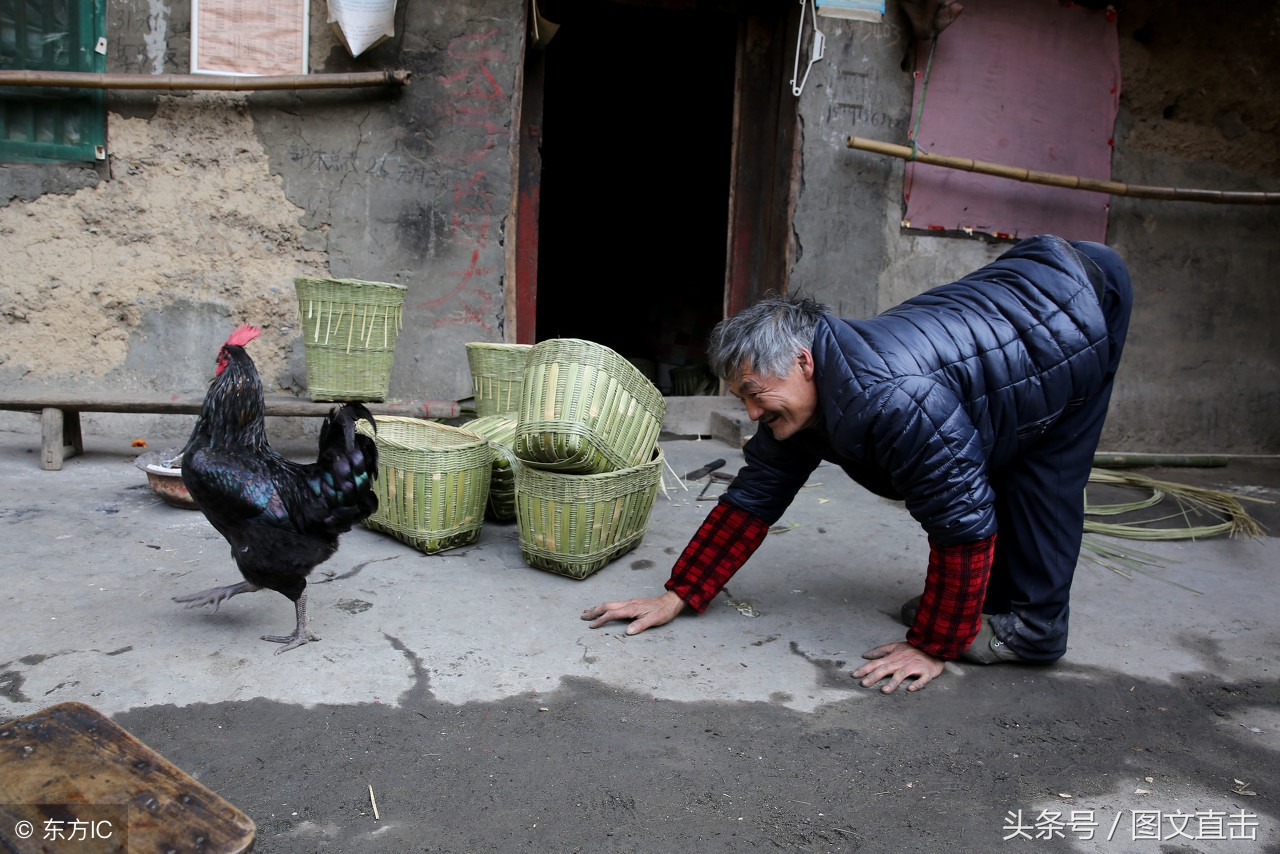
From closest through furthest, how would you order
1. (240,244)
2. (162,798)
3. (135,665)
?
(162,798)
(135,665)
(240,244)

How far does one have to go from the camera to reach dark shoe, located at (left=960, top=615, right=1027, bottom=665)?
9.39ft

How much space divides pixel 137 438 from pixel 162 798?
467cm

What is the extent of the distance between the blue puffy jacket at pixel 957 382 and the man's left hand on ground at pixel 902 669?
0.49m

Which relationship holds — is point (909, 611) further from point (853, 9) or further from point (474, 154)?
point (853, 9)

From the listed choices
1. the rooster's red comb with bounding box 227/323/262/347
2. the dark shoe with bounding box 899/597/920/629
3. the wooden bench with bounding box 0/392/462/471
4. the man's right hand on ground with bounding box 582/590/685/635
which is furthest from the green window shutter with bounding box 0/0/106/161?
the dark shoe with bounding box 899/597/920/629

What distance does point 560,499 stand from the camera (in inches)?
131

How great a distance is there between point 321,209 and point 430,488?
273 cm

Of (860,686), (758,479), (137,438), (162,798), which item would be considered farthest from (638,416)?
(137,438)

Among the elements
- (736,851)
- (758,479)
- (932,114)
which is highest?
(932,114)

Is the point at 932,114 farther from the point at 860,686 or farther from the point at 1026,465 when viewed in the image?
the point at 860,686

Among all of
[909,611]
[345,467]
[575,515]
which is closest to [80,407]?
[345,467]

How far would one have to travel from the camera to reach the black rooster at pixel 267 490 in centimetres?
278

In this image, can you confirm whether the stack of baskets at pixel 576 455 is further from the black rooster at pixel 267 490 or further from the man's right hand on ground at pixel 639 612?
the black rooster at pixel 267 490

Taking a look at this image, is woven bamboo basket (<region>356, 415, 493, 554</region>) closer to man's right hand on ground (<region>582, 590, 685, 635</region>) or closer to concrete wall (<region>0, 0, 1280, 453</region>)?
man's right hand on ground (<region>582, 590, 685, 635</region>)
